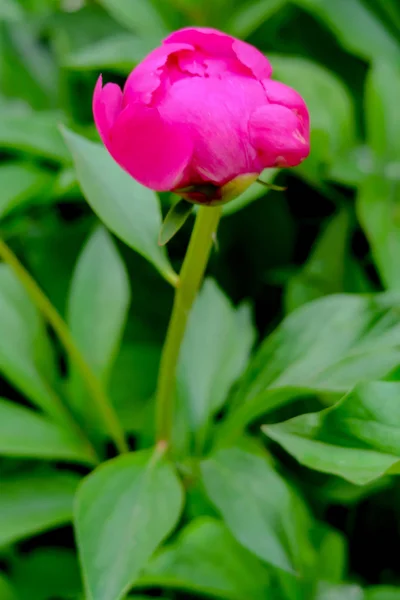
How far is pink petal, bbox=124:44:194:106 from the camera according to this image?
0.31m

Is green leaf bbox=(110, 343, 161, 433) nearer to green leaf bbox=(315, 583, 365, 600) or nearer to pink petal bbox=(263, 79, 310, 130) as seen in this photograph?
green leaf bbox=(315, 583, 365, 600)

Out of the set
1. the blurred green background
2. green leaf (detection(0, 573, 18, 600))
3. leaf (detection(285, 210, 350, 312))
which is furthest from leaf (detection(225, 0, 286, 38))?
green leaf (detection(0, 573, 18, 600))

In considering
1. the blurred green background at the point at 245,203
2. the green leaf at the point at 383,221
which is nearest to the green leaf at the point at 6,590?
the blurred green background at the point at 245,203

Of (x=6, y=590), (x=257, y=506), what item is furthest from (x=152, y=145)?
(x=6, y=590)

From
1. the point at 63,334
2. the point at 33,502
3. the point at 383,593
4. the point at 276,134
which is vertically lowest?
the point at 383,593

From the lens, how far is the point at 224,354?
1.91ft

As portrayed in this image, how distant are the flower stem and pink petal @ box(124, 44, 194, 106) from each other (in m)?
0.07

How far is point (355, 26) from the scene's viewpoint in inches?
29.2

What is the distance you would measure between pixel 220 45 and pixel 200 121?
0.16ft

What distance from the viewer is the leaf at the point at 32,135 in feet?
2.09

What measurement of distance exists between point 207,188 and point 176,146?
1.0 inches

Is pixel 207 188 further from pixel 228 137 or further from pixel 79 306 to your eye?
pixel 79 306

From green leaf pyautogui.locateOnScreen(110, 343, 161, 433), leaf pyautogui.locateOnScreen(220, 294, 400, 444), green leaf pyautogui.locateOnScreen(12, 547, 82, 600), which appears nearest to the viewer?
leaf pyautogui.locateOnScreen(220, 294, 400, 444)

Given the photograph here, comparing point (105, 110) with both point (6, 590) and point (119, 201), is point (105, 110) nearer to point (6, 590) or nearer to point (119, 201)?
point (119, 201)
